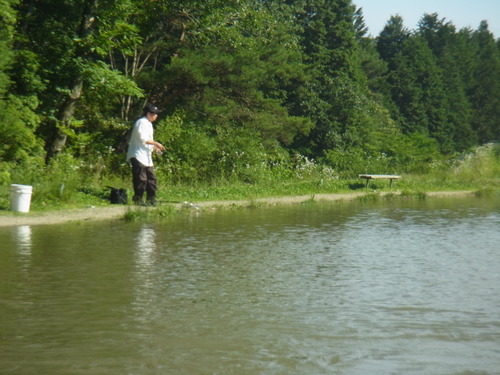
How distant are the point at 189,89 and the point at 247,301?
2626 cm

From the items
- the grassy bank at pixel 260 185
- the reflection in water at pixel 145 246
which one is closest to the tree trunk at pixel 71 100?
the grassy bank at pixel 260 185

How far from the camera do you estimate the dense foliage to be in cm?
2452

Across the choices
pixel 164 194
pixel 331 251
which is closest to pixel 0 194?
pixel 164 194

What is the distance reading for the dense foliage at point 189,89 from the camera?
24516 millimetres

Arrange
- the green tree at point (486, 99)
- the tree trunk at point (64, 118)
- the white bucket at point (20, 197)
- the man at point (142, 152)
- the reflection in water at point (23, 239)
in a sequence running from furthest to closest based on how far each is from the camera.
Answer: the green tree at point (486, 99) → the tree trunk at point (64, 118) → the man at point (142, 152) → the white bucket at point (20, 197) → the reflection in water at point (23, 239)

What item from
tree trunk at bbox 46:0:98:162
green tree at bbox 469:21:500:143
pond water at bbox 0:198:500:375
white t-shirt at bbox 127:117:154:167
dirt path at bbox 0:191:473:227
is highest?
green tree at bbox 469:21:500:143

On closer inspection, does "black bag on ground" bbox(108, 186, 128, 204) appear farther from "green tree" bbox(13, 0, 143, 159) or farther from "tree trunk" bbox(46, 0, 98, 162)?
"tree trunk" bbox(46, 0, 98, 162)

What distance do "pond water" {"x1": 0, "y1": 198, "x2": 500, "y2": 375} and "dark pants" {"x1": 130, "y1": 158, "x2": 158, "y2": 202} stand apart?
9.32ft

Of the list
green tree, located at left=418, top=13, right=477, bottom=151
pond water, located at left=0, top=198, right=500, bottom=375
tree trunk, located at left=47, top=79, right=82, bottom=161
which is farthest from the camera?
green tree, located at left=418, top=13, right=477, bottom=151

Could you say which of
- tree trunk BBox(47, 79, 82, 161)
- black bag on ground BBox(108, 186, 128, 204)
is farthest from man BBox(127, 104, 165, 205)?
tree trunk BBox(47, 79, 82, 161)

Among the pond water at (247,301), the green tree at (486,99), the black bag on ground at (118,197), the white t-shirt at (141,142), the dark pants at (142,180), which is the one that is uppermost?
the green tree at (486,99)

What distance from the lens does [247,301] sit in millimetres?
8688

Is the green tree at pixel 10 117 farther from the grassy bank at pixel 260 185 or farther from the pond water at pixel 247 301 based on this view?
the pond water at pixel 247 301

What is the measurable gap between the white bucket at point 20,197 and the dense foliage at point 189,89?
2.59 m
